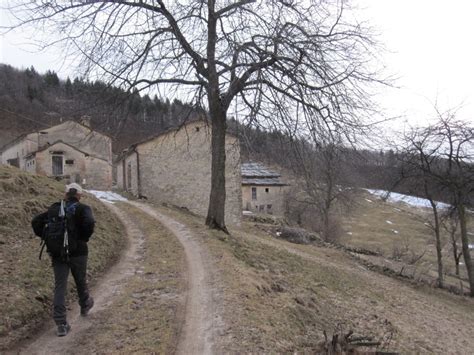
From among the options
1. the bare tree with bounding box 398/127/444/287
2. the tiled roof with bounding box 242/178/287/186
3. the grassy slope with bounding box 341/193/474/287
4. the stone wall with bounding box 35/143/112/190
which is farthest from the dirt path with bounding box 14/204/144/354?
the tiled roof with bounding box 242/178/287/186

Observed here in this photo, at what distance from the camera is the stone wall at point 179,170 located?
96.3ft

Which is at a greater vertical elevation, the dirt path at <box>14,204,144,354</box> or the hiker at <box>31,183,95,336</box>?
the hiker at <box>31,183,95,336</box>

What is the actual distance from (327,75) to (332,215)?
1516 inches

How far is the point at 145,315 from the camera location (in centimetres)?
655

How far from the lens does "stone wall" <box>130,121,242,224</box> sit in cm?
2934

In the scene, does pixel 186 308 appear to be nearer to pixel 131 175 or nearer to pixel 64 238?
pixel 64 238

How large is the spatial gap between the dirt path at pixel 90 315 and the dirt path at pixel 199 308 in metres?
1.31

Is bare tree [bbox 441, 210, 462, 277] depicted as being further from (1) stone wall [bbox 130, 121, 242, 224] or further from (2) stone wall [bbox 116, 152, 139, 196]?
(2) stone wall [bbox 116, 152, 139, 196]

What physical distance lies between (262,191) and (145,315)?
5032cm

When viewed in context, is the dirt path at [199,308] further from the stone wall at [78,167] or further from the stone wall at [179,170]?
the stone wall at [78,167]

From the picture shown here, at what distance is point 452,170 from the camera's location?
19.3 m

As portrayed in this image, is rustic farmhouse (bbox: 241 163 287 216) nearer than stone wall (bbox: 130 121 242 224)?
No

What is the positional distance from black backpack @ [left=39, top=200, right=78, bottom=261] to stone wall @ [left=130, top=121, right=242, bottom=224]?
76.3 ft

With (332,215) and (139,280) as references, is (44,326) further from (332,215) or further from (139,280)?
(332,215)
